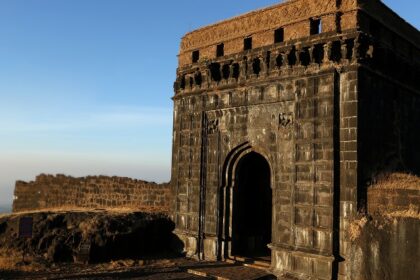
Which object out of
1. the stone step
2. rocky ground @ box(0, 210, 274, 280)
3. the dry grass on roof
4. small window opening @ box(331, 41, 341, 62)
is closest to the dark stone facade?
small window opening @ box(331, 41, 341, 62)

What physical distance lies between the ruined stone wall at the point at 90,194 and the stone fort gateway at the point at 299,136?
9.54ft

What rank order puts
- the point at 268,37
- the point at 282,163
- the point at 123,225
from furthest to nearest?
1. the point at 123,225
2. the point at 268,37
3. the point at 282,163

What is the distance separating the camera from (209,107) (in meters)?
15.3

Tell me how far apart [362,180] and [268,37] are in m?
5.38

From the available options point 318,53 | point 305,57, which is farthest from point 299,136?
point 318,53

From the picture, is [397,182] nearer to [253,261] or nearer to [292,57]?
[292,57]

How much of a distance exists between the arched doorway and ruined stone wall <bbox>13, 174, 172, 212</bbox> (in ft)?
10.2

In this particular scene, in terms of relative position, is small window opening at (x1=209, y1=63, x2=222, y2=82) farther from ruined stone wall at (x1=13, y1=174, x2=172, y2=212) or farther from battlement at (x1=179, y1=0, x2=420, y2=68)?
ruined stone wall at (x1=13, y1=174, x2=172, y2=212)

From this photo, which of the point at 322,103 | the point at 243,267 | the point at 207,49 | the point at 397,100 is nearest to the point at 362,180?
the point at 322,103

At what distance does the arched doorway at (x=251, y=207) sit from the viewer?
48.3 feet

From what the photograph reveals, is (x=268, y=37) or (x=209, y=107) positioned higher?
(x=268, y=37)

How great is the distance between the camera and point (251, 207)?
15539mm

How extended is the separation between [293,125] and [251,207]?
4139mm

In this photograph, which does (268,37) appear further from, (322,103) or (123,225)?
(123,225)
